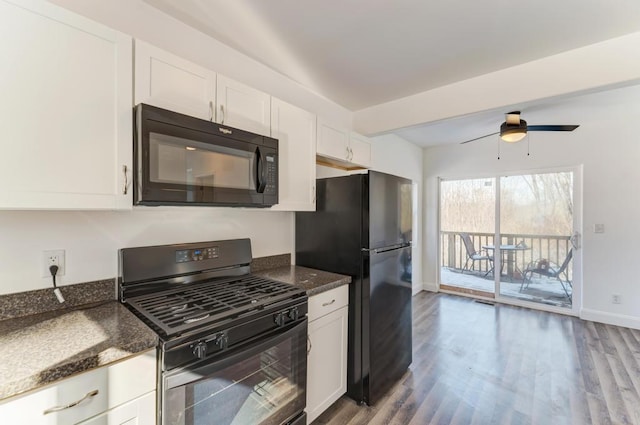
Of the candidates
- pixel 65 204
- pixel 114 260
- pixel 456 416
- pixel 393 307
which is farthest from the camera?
pixel 393 307

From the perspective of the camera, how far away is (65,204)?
1.13 m

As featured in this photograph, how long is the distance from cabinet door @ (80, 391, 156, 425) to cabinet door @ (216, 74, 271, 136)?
1.34 meters

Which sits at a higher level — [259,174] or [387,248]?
[259,174]

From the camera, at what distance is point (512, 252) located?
4.54m

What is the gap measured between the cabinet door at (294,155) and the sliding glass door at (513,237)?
3759 mm

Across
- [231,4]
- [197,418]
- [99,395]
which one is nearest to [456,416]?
[197,418]

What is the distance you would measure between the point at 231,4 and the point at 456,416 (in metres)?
3.17

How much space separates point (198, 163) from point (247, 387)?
1.14m

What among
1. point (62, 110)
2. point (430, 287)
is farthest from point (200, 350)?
point (430, 287)

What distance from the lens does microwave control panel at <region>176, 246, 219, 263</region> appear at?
171 cm

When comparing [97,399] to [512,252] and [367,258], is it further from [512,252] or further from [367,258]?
[512,252]

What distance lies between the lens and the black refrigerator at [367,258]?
6.77 feet

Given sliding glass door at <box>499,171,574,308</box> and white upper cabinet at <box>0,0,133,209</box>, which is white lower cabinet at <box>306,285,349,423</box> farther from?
sliding glass door at <box>499,171,574,308</box>

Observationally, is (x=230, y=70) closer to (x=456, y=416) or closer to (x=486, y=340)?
(x=456, y=416)
